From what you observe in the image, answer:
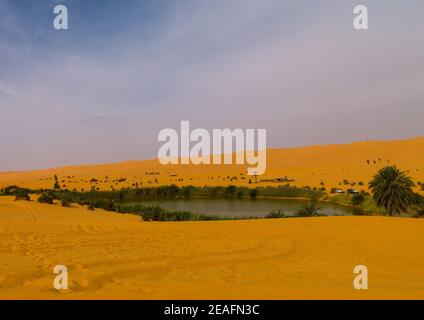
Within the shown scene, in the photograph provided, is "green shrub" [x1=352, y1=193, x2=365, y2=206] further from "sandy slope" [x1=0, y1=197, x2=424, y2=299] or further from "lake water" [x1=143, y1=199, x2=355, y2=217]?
"sandy slope" [x1=0, y1=197, x2=424, y2=299]

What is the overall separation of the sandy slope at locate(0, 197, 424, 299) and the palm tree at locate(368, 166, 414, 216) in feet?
22.7

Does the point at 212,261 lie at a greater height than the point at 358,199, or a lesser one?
greater

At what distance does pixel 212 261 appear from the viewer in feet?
27.0

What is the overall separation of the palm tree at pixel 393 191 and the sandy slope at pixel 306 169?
926 inches

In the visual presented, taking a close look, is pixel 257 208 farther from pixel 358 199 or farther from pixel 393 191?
pixel 393 191

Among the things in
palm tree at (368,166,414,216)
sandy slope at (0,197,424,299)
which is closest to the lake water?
palm tree at (368,166,414,216)

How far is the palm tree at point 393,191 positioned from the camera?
21000 mm

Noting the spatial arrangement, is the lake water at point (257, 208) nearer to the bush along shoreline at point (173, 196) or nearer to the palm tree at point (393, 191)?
the bush along shoreline at point (173, 196)

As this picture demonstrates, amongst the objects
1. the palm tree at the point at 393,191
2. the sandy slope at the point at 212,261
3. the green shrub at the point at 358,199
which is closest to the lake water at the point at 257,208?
the green shrub at the point at 358,199

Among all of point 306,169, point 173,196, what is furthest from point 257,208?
point 306,169

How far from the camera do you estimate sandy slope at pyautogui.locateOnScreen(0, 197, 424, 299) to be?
582 cm

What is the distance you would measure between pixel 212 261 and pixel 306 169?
6510 cm
